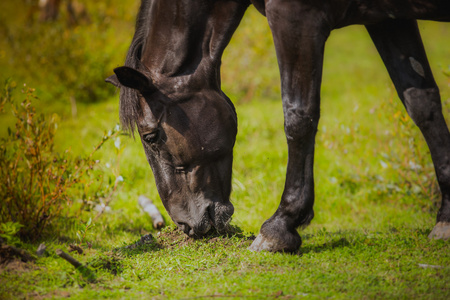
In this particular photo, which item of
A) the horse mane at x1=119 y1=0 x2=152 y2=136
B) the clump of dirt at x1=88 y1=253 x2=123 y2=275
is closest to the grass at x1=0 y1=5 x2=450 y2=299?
the clump of dirt at x1=88 y1=253 x2=123 y2=275

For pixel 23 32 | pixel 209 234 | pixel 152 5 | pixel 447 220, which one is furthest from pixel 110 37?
pixel 447 220

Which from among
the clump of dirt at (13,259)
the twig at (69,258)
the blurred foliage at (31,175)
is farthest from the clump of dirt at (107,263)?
the blurred foliage at (31,175)

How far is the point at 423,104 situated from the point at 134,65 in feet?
7.75

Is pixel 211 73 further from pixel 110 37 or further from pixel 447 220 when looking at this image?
pixel 110 37

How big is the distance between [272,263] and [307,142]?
93cm

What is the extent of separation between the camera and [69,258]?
2812 millimetres

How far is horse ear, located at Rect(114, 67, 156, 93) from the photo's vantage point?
3.30 meters

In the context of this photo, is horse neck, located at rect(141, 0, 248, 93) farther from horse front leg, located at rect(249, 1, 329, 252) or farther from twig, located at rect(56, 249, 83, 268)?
twig, located at rect(56, 249, 83, 268)

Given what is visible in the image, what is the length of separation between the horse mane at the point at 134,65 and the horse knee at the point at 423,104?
2.22 m

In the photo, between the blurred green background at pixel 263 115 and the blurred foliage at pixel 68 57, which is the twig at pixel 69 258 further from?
the blurred foliage at pixel 68 57

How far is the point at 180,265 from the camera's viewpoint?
3.17 meters

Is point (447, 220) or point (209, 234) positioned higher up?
point (447, 220)

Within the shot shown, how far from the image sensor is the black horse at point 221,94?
331 centimetres

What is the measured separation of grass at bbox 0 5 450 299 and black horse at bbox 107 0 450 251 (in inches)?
13.2
